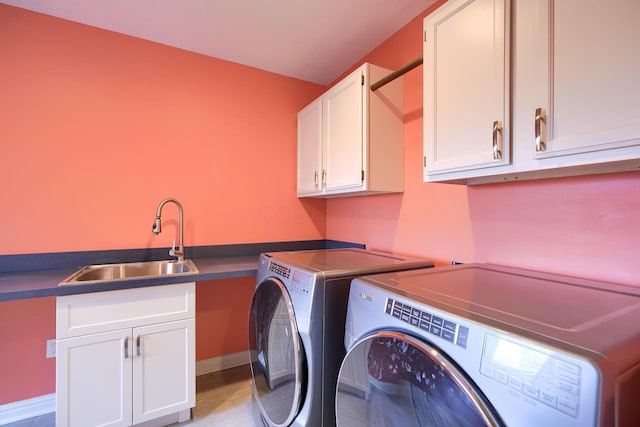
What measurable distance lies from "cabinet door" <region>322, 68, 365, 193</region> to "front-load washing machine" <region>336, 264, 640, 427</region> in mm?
959

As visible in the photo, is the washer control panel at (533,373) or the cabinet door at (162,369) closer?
the washer control panel at (533,373)

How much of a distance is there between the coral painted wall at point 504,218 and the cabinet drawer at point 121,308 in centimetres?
136

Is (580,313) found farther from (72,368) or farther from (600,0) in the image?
(72,368)

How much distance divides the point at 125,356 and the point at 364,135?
1.83 meters

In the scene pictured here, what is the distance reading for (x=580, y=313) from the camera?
721 millimetres

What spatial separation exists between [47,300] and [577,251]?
9.38 feet

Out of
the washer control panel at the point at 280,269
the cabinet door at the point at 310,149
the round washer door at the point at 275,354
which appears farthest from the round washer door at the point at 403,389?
the cabinet door at the point at 310,149

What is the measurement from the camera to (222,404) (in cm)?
194

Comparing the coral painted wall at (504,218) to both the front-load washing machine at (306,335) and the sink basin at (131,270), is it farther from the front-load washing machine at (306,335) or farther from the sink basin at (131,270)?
the sink basin at (131,270)

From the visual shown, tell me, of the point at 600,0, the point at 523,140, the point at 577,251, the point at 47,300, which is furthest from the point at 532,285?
the point at 47,300

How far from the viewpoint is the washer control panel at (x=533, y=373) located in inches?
19.1

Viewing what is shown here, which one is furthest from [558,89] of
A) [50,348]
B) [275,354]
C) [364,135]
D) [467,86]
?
[50,348]

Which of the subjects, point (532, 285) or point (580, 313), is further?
point (532, 285)

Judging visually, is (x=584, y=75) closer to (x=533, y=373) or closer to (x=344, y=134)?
(x=533, y=373)
